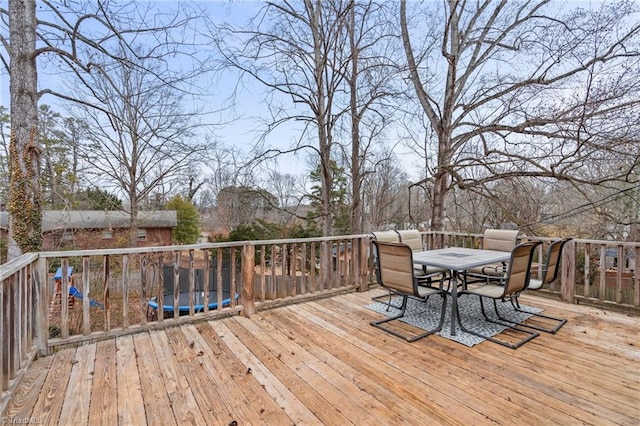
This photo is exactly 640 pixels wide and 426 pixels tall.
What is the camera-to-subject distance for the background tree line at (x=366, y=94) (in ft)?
11.9

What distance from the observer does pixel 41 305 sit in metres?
2.63

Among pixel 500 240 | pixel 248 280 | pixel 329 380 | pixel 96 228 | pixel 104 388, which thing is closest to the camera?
pixel 104 388

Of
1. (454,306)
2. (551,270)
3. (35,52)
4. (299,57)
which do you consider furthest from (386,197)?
(35,52)

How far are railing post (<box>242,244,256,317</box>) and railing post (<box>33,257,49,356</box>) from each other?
177 cm

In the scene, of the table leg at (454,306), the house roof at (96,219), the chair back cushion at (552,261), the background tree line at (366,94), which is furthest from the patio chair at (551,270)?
the house roof at (96,219)

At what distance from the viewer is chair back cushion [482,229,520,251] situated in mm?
4199

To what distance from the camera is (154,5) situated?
3.77 m

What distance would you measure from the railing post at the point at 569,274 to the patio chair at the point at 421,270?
1.46 m

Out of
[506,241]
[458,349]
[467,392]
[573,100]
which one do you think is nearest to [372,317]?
[458,349]

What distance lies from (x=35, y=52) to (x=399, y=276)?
4.40 m

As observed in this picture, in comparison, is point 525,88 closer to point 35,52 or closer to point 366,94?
point 366,94

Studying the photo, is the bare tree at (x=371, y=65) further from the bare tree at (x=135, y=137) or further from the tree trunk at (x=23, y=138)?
the tree trunk at (x=23, y=138)

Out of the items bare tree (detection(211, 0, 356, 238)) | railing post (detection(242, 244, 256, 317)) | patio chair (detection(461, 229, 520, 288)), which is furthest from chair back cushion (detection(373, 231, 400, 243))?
bare tree (detection(211, 0, 356, 238))

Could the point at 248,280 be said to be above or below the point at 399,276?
below
